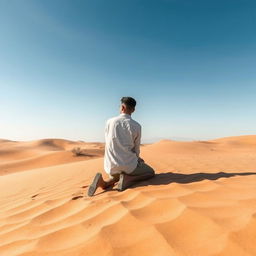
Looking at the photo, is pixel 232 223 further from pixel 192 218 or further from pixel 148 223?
pixel 148 223

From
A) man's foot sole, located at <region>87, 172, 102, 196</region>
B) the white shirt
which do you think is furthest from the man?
man's foot sole, located at <region>87, 172, 102, 196</region>

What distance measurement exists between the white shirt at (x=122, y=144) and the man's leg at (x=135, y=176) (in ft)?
0.30

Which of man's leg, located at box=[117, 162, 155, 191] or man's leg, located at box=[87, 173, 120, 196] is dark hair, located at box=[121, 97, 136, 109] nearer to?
man's leg, located at box=[117, 162, 155, 191]

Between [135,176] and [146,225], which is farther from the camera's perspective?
[135,176]

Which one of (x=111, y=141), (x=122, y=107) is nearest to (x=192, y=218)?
(x=111, y=141)

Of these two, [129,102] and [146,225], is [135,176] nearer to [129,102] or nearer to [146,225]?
[129,102]

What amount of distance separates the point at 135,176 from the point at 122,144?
0.57 meters

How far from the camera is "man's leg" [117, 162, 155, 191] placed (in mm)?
2838

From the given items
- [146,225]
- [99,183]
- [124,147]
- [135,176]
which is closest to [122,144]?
[124,147]

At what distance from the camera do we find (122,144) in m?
3.05

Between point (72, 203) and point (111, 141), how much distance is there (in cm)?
108

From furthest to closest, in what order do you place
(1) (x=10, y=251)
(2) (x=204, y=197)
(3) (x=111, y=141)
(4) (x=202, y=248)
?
(3) (x=111, y=141) → (2) (x=204, y=197) → (1) (x=10, y=251) → (4) (x=202, y=248)

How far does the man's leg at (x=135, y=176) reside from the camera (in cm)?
284

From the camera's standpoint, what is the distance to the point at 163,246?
4.01 feet
